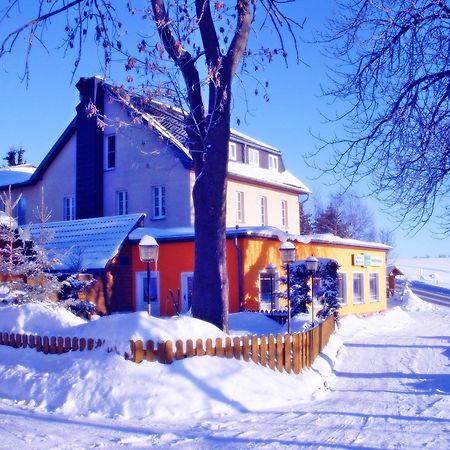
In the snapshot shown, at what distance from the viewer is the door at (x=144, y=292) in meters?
24.1

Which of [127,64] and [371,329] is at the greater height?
[127,64]

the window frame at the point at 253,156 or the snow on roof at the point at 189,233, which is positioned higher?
the window frame at the point at 253,156

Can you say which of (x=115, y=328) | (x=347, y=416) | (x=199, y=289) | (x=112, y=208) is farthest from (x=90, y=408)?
(x=112, y=208)

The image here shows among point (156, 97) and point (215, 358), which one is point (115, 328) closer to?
point (215, 358)

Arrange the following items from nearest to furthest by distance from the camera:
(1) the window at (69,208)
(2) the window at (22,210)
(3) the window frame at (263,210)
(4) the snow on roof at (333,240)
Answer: (4) the snow on roof at (333,240), (3) the window frame at (263,210), (1) the window at (69,208), (2) the window at (22,210)

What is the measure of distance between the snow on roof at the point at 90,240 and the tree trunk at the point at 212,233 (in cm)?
1028

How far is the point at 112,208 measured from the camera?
98.0 ft

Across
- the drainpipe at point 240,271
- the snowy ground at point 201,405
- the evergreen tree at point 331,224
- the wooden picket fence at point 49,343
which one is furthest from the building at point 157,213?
the evergreen tree at point 331,224

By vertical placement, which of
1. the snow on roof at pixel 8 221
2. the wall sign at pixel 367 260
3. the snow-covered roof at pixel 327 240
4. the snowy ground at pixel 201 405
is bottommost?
the snowy ground at pixel 201 405

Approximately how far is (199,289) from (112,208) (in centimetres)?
1822

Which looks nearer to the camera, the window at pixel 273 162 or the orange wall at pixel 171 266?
the orange wall at pixel 171 266

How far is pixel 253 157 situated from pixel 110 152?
7694 millimetres

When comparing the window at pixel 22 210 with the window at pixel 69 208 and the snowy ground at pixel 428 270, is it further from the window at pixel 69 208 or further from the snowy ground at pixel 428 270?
the snowy ground at pixel 428 270

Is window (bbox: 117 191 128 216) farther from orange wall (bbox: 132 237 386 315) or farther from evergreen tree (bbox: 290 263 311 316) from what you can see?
evergreen tree (bbox: 290 263 311 316)
